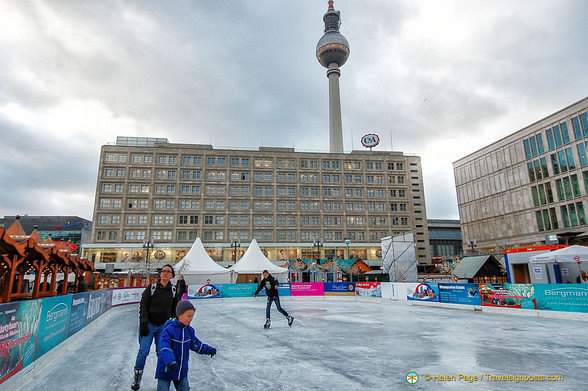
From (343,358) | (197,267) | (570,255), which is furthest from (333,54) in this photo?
(343,358)

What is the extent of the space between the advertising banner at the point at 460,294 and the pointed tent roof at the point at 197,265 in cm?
1811

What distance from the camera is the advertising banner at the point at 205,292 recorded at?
2695 centimetres

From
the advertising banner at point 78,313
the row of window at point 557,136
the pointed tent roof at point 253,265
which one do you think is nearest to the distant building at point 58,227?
the pointed tent roof at point 253,265

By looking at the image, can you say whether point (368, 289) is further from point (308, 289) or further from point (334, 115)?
point (334, 115)

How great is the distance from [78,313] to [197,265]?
63.5 feet

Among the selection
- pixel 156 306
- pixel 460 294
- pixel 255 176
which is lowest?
pixel 460 294

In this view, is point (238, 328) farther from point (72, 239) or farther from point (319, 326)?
point (72, 239)

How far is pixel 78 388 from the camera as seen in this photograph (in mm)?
5758

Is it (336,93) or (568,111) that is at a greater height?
(336,93)

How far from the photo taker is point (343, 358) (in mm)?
7551

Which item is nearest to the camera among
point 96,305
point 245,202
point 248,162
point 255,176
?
point 96,305

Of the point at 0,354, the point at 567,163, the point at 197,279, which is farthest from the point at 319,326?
the point at 567,163

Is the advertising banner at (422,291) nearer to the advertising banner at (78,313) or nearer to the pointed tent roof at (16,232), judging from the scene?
the advertising banner at (78,313)

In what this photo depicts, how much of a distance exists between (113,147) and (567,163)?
72897 millimetres
